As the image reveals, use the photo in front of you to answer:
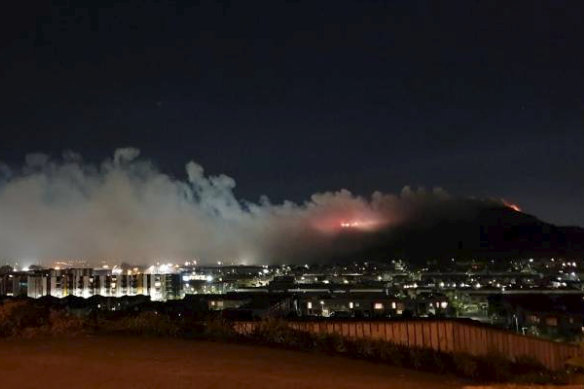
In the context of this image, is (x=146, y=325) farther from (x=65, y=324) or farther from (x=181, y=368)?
(x=181, y=368)

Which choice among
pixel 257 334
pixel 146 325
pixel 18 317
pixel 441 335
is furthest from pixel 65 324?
pixel 441 335

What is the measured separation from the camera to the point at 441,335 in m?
13.7

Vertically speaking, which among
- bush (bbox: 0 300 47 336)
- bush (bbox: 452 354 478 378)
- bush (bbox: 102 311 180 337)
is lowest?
bush (bbox: 452 354 478 378)

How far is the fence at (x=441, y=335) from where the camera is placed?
13.6 meters

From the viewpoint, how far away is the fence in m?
13.6

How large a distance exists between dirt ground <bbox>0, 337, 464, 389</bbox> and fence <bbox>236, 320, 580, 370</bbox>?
186cm

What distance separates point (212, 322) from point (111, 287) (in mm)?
69906

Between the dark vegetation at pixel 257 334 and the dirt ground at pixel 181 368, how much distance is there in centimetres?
101

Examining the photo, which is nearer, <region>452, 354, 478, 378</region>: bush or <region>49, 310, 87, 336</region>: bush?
<region>452, 354, 478, 378</region>: bush

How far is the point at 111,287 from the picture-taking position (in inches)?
3184

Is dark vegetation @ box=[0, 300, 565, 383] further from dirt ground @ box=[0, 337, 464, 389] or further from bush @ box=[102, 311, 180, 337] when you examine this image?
dirt ground @ box=[0, 337, 464, 389]

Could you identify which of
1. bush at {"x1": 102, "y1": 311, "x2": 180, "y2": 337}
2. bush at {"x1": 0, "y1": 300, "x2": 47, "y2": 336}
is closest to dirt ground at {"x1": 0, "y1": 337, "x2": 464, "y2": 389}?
bush at {"x1": 102, "y1": 311, "x2": 180, "y2": 337}

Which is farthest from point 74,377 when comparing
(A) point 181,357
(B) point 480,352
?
(B) point 480,352

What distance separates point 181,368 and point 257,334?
411 cm
